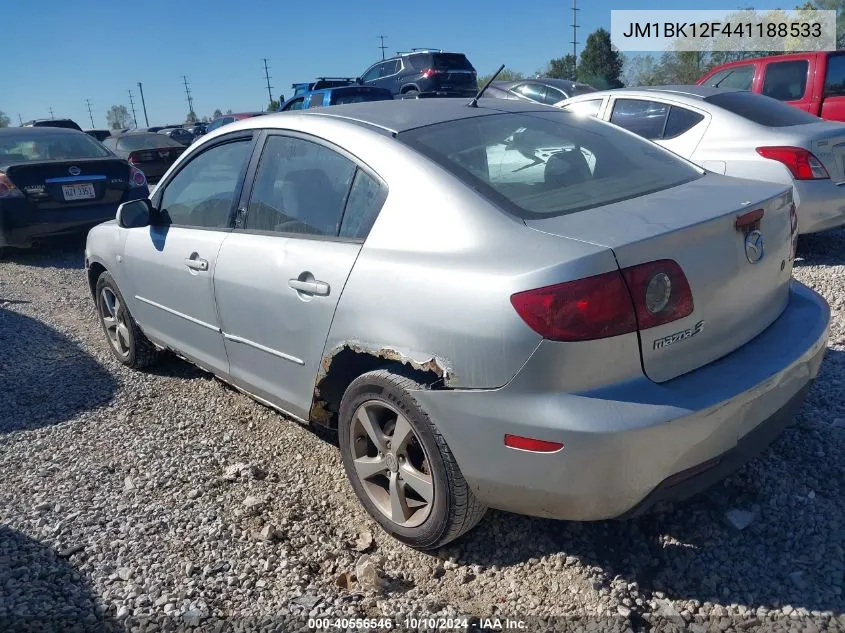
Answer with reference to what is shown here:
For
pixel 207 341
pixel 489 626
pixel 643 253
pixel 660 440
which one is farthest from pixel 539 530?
pixel 207 341

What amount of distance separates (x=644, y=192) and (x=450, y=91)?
1677cm

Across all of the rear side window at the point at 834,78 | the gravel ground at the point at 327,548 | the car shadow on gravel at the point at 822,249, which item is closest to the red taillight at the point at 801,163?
the car shadow on gravel at the point at 822,249

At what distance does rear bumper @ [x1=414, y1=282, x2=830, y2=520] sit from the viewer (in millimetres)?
2074

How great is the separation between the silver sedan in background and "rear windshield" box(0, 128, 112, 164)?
21.0ft

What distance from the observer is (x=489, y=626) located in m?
2.29

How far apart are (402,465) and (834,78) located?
9146 mm

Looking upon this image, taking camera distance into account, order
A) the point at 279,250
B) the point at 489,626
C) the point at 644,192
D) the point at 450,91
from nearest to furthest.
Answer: the point at 489,626 < the point at 644,192 < the point at 279,250 < the point at 450,91

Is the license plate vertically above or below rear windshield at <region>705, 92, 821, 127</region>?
below

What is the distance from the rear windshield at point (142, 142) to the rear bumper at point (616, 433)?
50.7 ft

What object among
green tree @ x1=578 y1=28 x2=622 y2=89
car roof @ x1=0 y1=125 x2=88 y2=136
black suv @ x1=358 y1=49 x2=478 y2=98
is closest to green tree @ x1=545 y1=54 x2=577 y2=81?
green tree @ x1=578 y1=28 x2=622 y2=89

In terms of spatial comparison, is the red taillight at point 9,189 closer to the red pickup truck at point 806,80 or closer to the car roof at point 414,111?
the car roof at point 414,111

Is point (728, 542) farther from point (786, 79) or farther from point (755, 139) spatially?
point (786, 79)

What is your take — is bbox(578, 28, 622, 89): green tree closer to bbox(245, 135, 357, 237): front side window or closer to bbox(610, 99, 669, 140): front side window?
bbox(610, 99, 669, 140): front side window

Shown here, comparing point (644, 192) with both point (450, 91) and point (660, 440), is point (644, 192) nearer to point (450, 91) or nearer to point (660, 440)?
point (660, 440)
